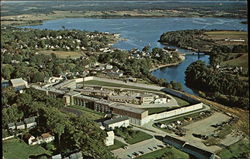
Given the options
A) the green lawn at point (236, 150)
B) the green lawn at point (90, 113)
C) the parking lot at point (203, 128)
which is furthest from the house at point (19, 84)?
the green lawn at point (236, 150)

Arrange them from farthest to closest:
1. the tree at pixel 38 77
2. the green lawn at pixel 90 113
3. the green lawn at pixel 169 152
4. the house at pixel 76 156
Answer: the tree at pixel 38 77
the green lawn at pixel 90 113
the green lawn at pixel 169 152
the house at pixel 76 156

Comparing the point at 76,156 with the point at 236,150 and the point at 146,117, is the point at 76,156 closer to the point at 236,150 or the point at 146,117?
the point at 146,117

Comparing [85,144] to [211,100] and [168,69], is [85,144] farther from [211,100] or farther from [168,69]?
[168,69]

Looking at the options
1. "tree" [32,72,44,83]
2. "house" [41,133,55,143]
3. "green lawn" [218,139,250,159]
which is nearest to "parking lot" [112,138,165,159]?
"green lawn" [218,139,250,159]

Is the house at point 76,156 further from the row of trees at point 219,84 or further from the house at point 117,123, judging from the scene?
the row of trees at point 219,84

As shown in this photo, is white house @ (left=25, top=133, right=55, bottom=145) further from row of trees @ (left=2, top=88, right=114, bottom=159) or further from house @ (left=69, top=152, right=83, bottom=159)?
house @ (left=69, top=152, right=83, bottom=159)
